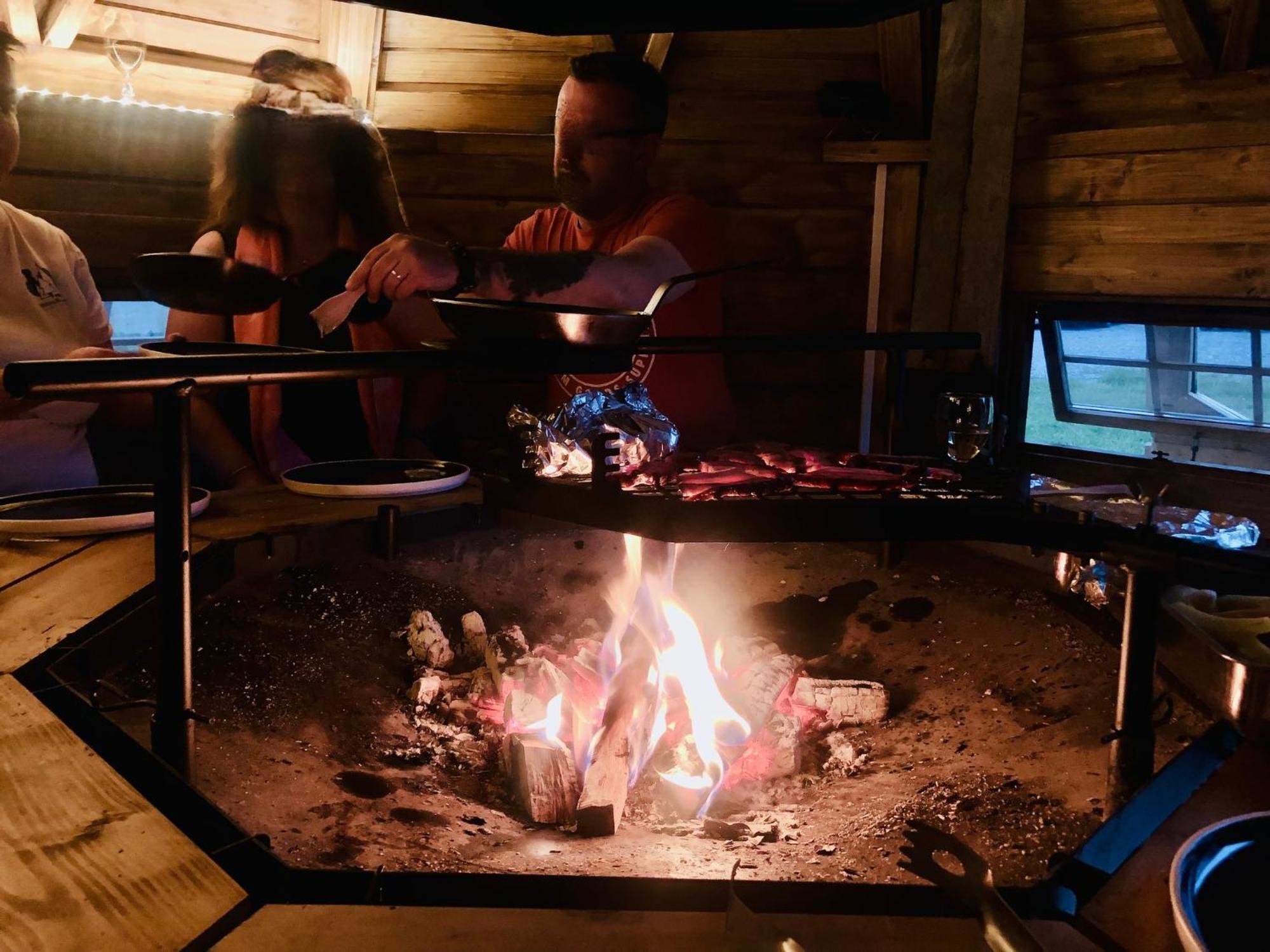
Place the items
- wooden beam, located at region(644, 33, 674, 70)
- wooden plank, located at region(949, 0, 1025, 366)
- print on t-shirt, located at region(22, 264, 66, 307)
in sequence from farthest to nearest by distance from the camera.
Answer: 1. wooden beam, located at region(644, 33, 674, 70)
2. wooden plank, located at region(949, 0, 1025, 366)
3. print on t-shirt, located at region(22, 264, 66, 307)

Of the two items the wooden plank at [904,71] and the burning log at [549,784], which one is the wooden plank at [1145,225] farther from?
the burning log at [549,784]

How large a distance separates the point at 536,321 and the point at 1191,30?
3.19 m

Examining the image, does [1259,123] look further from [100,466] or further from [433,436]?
[100,466]

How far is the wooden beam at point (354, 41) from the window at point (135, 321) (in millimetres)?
1373

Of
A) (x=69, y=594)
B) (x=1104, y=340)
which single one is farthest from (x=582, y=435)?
(x=1104, y=340)

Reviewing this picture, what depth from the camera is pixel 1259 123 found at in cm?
352

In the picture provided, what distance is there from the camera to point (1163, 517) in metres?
2.23

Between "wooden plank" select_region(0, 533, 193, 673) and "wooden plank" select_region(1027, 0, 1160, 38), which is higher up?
"wooden plank" select_region(1027, 0, 1160, 38)

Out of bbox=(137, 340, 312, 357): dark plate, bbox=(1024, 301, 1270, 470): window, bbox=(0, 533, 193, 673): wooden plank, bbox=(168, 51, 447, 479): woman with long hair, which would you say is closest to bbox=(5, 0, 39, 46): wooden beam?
bbox=(168, 51, 447, 479): woman with long hair

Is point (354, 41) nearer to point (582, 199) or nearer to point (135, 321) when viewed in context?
point (582, 199)

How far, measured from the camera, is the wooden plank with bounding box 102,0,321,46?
154 inches

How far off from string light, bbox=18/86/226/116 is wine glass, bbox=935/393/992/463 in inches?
135

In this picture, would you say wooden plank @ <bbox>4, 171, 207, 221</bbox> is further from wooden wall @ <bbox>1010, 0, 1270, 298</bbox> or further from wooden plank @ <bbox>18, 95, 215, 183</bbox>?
wooden wall @ <bbox>1010, 0, 1270, 298</bbox>

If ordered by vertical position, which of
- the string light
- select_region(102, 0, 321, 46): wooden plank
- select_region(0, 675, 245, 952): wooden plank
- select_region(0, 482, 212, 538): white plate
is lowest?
select_region(0, 675, 245, 952): wooden plank
